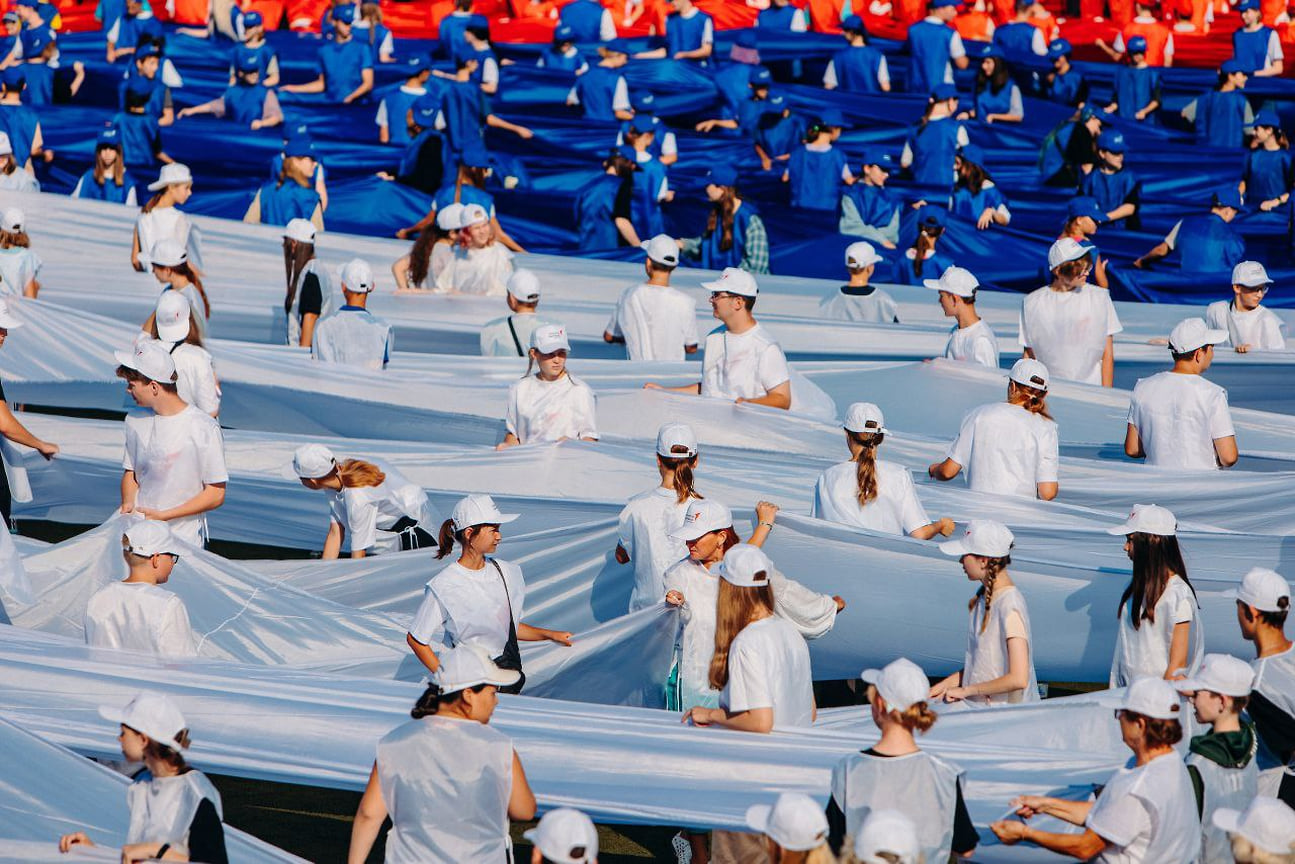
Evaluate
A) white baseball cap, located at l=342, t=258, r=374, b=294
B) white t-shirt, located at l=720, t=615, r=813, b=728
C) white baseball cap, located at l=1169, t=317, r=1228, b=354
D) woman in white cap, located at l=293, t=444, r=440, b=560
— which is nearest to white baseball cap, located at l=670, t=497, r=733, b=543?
white t-shirt, located at l=720, t=615, r=813, b=728

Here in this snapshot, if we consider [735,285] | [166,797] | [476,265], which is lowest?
[166,797]

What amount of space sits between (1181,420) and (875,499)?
56.6 inches

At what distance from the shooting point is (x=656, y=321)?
804cm

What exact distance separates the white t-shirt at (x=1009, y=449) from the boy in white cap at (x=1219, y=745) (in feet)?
6.14

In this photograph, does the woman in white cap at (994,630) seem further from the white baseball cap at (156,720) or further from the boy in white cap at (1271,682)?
the white baseball cap at (156,720)

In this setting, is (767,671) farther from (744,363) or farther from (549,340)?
(744,363)

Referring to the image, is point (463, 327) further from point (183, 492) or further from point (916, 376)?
point (183, 492)

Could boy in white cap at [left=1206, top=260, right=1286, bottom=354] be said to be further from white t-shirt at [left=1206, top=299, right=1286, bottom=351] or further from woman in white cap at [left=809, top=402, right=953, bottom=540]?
woman in white cap at [left=809, top=402, right=953, bottom=540]

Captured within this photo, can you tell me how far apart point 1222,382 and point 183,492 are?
4.85 m

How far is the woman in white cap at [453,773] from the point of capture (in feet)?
13.6

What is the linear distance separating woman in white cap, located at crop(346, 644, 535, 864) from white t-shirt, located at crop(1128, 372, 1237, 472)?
346cm

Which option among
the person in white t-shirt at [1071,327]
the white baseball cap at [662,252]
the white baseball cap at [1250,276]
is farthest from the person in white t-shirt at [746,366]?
the white baseball cap at [1250,276]

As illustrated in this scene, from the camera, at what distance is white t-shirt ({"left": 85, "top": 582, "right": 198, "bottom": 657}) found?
17.1ft

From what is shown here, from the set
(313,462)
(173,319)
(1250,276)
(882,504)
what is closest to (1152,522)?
(882,504)
